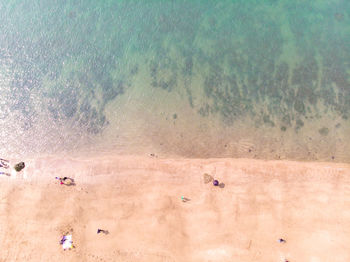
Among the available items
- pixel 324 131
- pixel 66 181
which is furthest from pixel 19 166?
pixel 324 131

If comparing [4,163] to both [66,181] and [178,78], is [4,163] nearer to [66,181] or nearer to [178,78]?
[66,181]

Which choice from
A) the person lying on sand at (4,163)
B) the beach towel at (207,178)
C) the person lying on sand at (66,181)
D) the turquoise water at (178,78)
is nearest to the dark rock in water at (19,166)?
the person lying on sand at (4,163)

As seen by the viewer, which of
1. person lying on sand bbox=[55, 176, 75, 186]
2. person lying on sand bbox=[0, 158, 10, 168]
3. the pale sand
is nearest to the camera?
the pale sand

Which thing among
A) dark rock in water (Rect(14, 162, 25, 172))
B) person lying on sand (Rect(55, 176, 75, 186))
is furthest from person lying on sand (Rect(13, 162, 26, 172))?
person lying on sand (Rect(55, 176, 75, 186))

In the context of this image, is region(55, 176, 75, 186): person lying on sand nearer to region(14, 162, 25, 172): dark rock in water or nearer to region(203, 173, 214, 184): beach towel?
region(14, 162, 25, 172): dark rock in water

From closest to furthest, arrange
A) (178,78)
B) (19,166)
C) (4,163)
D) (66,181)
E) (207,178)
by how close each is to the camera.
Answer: (207,178) → (66,181) → (19,166) → (4,163) → (178,78)

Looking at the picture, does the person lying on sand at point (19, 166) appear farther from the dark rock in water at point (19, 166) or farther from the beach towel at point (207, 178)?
the beach towel at point (207, 178)

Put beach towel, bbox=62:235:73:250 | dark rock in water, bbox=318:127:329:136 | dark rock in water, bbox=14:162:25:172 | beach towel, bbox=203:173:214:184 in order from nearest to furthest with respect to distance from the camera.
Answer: beach towel, bbox=62:235:73:250
beach towel, bbox=203:173:214:184
dark rock in water, bbox=14:162:25:172
dark rock in water, bbox=318:127:329:136
